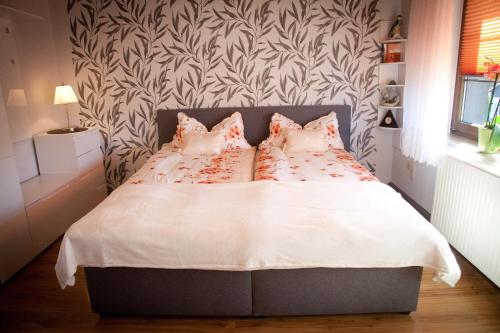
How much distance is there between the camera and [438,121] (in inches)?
106

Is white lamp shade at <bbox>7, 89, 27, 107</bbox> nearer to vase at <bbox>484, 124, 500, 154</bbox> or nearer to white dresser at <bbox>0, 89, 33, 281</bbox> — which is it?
white dresser at <bbox>0, 89, 33, 281</bbox>

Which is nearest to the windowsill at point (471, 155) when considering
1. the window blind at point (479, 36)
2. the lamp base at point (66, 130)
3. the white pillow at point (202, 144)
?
the window blind at point (479, 36)

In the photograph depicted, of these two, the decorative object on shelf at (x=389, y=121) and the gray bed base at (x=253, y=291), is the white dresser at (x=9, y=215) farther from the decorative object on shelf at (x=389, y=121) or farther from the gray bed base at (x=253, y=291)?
the decorative object on shelf at (x=389, y=121)

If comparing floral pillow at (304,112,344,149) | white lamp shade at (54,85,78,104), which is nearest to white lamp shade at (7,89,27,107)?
white lamp shade at (54,85,78,104)

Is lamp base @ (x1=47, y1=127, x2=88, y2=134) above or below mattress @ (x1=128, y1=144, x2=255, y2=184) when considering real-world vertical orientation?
above

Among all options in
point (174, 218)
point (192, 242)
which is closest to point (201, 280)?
point (192, 242)

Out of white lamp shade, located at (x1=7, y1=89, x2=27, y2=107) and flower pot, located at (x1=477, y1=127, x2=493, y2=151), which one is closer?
flower pot, located at (x1=477, y1=127, x2=493, y2=151)

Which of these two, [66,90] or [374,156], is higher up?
[66,90]

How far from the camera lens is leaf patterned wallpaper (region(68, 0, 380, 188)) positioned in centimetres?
355

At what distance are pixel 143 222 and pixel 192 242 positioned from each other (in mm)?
310

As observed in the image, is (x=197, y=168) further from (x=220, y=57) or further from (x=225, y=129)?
(x=220, y=57)

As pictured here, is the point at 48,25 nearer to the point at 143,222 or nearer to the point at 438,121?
the point at 143,222

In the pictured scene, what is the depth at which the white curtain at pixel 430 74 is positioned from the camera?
2576 mm

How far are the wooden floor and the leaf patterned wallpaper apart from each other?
2.00m
